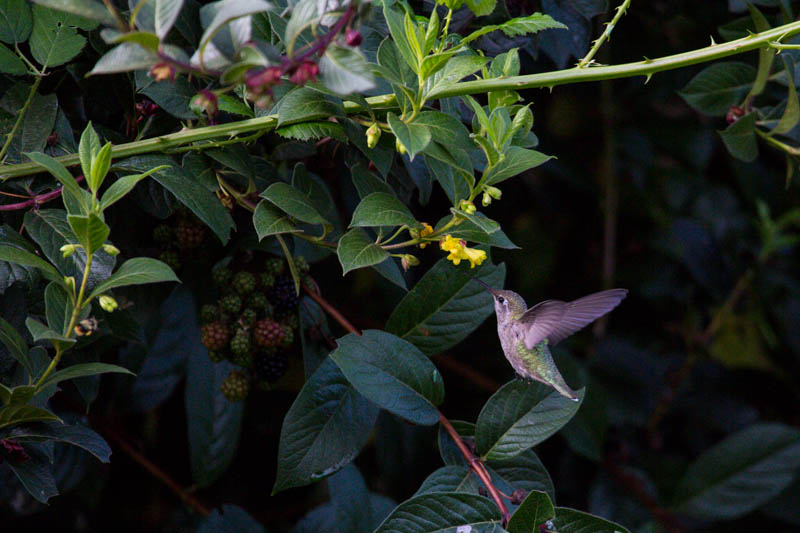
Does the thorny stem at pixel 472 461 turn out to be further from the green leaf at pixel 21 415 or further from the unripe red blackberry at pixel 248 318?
the green leaf at pixel 21 415

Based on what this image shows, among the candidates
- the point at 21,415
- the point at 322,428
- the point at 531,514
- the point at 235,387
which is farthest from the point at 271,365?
the point at 531,514

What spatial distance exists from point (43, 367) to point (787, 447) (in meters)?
1.78

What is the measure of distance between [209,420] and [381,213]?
732 millimetres

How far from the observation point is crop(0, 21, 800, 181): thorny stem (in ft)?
2.82

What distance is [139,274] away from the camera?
2.53 ft

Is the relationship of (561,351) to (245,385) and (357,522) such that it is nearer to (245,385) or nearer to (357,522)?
(357,522)

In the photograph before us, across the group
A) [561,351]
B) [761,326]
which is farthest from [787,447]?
[561,351]

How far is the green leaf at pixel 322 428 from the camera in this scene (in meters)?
0.99

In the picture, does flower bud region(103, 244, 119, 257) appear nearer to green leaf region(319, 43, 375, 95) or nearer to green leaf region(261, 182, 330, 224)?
green leaf region(261, 182, 330, 224)

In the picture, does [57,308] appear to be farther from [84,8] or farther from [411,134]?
[411,134]

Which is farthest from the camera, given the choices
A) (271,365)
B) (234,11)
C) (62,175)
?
(271,365)

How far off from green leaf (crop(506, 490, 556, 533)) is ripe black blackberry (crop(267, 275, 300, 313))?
→ 1.59 feet

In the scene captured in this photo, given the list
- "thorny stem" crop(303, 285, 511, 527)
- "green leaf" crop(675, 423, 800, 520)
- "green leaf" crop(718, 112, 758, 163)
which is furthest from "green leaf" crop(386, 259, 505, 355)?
"green leaf" crop(675, 423, 800, 520)

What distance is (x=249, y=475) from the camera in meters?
1.76
